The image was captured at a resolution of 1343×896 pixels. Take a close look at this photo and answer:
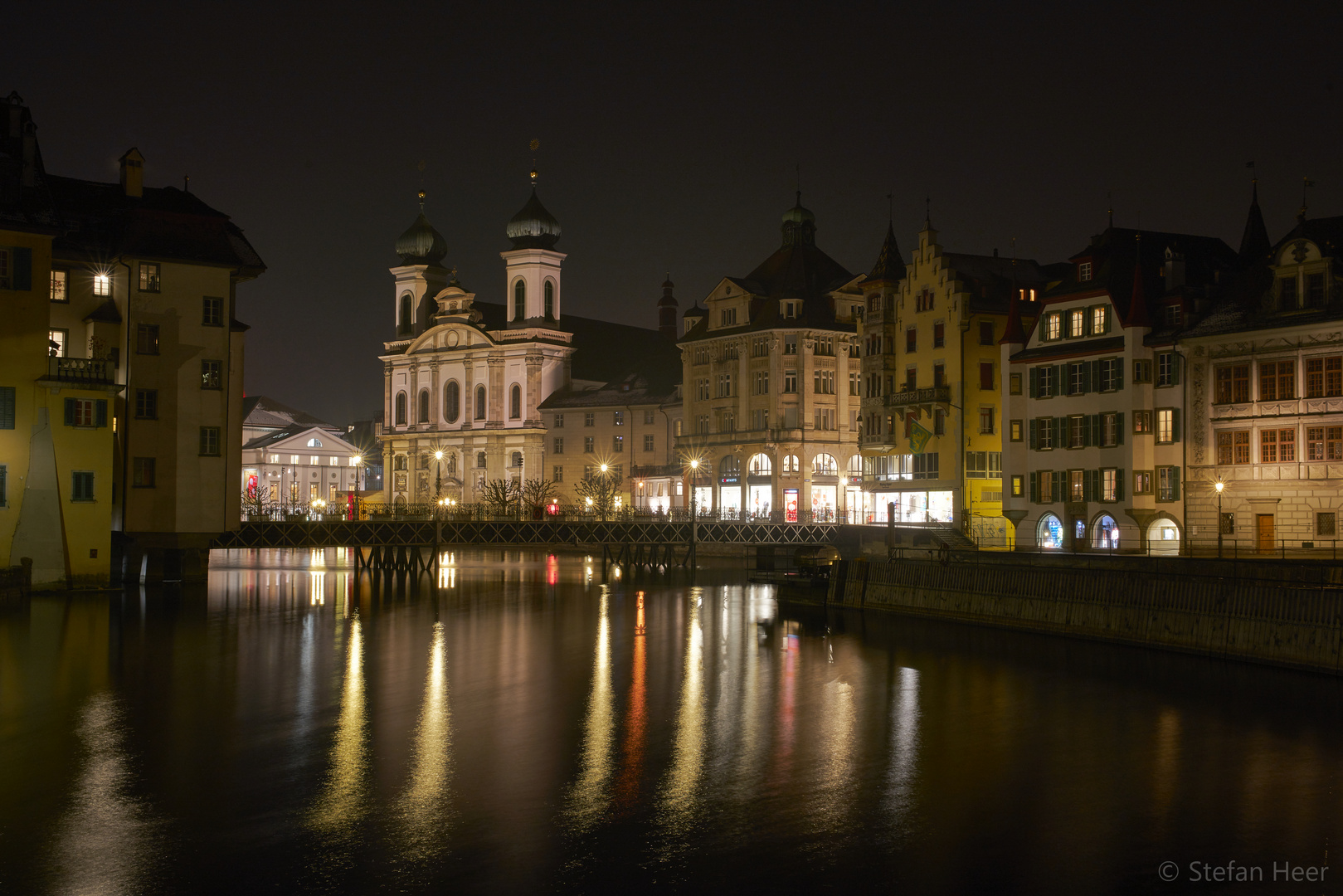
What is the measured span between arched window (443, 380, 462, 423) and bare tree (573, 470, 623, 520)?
62.5 ft

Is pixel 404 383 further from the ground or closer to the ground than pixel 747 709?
further from the ground

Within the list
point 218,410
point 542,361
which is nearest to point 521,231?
point 542,361

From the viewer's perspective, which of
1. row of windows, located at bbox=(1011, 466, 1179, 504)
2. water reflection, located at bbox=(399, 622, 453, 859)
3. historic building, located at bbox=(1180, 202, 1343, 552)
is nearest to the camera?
water reflection, located at bbox=(399, 622, 453, 859)

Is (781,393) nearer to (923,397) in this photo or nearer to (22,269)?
(923,397)

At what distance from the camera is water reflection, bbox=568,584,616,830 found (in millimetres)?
22266

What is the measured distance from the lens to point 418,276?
147625 mm

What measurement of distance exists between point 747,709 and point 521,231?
112557 millimetres

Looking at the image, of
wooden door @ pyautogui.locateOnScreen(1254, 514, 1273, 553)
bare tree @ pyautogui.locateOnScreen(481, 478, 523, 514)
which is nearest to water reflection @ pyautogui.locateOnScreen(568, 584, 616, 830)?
wooden door @ pyautogui.locateOnScreen(1254, 514, 1273, 553)

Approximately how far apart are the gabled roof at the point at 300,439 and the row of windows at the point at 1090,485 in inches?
5352

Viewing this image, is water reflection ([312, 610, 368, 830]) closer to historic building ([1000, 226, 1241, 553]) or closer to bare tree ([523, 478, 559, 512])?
historic building ([1000, 226, 1241, 553])

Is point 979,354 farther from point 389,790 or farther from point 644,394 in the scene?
point 389,790

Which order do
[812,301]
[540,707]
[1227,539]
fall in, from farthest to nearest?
[812,301], [1227,539], [540,707]

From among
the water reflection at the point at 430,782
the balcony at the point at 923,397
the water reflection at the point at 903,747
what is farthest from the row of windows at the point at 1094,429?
the water reflection at the point at 430,782

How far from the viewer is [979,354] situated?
81375mm
